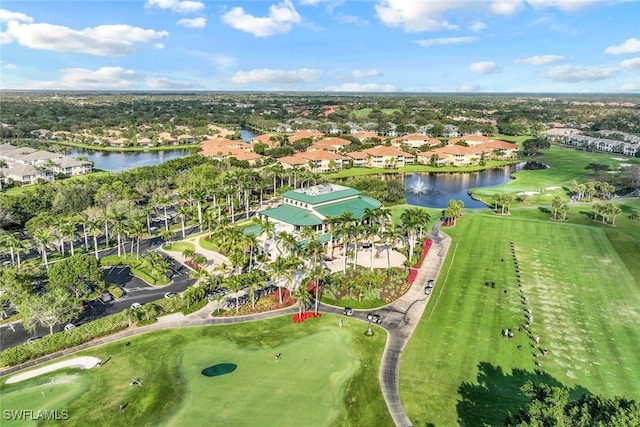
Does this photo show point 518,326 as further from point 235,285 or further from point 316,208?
point 316,208

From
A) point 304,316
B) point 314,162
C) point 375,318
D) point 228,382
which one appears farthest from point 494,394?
point 314,162

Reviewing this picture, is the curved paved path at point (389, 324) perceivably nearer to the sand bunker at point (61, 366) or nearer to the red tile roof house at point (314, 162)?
the sand bunker at point (61, 366)

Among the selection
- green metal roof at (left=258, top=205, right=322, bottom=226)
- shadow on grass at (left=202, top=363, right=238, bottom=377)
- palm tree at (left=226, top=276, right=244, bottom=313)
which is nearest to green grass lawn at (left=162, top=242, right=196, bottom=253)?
green metal roof at (left=258, top=205, right=322, bottom=226)

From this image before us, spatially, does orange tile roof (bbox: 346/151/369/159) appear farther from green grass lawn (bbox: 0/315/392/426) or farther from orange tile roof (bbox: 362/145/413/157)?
green grass lawn (bbox: 0/315/392/426)

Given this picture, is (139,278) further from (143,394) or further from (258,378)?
(258,378)

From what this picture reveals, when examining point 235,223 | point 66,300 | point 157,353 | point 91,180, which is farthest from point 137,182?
point 157,353

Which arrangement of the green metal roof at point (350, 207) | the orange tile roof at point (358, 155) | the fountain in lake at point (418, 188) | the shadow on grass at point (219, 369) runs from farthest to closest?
1. the orange tile roof at point (358, 155)
2. the fountain in lake at point (418, 188)
3. the green metal roof at point (350, 207)
4. the shadow on grass at point (219, 369)

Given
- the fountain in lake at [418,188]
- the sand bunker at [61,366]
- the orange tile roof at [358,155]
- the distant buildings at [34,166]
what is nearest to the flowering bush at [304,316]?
the sand bunker at [61,366]
